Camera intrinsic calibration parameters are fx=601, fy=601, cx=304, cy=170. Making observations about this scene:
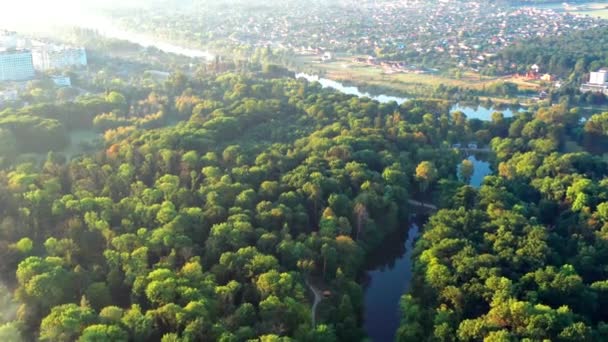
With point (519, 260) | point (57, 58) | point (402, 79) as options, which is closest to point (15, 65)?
point (57, 58)

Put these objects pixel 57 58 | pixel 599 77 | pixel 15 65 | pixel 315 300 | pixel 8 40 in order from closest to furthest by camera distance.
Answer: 1. pixel 315 300
2. pixel 15 65
3. pixel 57 58
4. pixel 8 40
5. pixel 599 77

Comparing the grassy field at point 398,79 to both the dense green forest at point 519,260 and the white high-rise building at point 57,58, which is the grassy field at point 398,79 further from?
the dense green forest at point 519,260

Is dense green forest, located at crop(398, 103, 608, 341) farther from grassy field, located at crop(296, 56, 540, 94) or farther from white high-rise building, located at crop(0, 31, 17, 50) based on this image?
white high-rise building, located at crop(0, 31, 17, 50)

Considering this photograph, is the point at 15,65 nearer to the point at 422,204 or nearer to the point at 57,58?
the point at 57,58

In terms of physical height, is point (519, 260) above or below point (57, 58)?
below

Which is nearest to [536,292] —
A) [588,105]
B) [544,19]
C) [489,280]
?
[489,280]

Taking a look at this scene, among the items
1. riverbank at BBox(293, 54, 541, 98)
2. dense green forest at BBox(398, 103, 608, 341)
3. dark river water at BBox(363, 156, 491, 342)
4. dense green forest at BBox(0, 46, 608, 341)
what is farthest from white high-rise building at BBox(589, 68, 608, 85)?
dark river water at BBox(363, 156, 491, 342)
